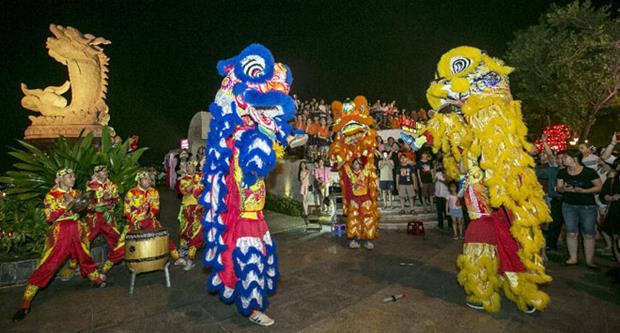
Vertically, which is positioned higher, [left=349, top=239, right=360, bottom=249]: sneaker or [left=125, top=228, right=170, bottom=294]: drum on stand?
[left=125, top=228, right=170, bottom=294]: drum on stand

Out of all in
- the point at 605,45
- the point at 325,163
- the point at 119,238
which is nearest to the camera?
the point at 119,238

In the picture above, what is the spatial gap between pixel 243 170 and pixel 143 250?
2.08 metres

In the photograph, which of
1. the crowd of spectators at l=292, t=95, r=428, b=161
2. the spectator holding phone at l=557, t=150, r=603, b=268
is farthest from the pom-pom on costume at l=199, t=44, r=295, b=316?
the crowd of spectators at l=292, t=95, r=428, b=161

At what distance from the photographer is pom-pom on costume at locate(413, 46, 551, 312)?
11.2 feet

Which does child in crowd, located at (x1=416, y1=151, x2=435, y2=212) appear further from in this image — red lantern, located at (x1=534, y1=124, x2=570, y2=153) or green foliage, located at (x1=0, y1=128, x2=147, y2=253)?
red lantern, located at (x1=534, y1=124, x2=570, y2=153)

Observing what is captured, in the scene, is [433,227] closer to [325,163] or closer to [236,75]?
[325,163]

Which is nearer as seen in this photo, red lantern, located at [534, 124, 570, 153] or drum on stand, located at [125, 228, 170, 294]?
drum on stand, located at [125, 228, 170, 294]

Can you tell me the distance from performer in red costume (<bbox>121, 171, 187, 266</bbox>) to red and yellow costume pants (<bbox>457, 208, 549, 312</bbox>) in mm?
4333

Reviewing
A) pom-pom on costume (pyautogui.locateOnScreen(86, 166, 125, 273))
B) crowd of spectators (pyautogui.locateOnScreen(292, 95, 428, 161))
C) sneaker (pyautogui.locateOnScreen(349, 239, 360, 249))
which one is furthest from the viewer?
crowd of spectators (pyautogui.locateOnScreen(292, 95, 428, 161))

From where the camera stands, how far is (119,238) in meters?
5.08

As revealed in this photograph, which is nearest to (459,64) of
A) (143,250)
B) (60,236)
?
(143,250)

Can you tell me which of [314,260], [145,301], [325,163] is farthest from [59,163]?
[325,163]

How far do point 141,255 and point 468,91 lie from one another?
4.52 m

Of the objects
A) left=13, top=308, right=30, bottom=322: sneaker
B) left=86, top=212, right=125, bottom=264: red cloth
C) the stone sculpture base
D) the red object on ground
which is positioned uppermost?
the stone sculpture base
